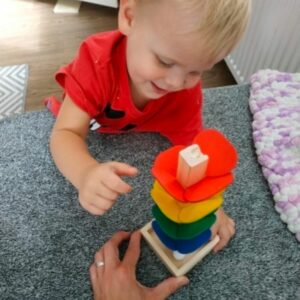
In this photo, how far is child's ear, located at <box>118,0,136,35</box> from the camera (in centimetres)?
54

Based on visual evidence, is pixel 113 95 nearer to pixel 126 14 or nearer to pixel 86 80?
pixel 86 80

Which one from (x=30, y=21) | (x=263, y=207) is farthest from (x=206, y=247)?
(x=30, y=21)

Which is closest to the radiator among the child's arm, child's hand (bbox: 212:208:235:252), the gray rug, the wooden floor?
the wooden floor

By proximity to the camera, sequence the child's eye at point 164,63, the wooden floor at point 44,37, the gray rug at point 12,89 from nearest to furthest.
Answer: the child's eye at point 164,63
the gray rug at point 12,89
the wooden floor at point 44,37

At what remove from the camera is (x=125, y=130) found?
85cm

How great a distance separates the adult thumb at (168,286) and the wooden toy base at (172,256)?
0.01 metres

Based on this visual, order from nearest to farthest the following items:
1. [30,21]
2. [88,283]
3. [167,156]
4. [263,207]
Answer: [167,156] < [88,283] < [263,207] < [30,21]

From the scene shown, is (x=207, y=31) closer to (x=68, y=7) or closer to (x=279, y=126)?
(x=279, y=126)

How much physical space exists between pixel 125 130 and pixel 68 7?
53.3 inches

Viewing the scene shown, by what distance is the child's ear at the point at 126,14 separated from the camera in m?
0.54

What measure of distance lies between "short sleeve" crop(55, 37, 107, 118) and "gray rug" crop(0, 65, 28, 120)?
2.65ft

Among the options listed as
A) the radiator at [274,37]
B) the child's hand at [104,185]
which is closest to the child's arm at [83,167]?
the child's hand at [104,185]

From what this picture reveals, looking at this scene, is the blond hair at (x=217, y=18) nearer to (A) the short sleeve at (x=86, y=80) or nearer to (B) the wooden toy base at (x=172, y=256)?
(A) the short sleeve at (x=86, y=80)

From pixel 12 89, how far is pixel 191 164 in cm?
128
